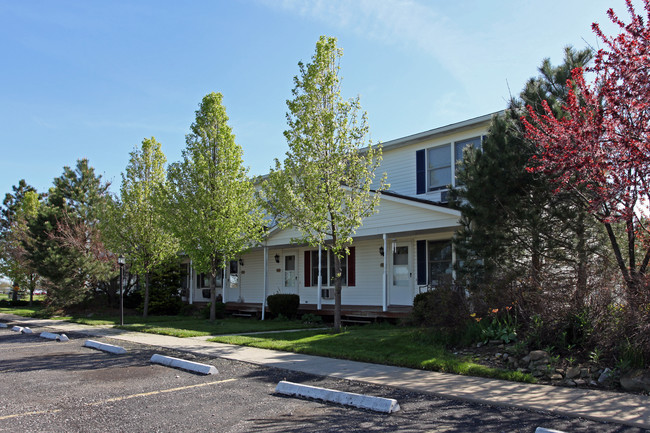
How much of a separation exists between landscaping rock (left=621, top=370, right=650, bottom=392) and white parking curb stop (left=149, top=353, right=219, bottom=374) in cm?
622

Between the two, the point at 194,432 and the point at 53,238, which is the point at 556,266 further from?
the point at 53,238

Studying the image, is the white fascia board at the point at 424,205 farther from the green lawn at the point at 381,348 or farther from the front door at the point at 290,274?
the front door at the point at 290,274

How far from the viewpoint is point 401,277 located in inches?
712

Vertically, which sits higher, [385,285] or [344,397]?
[385,285]

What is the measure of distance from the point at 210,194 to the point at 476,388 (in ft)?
37.9

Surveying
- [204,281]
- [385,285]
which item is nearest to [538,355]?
[385,285]

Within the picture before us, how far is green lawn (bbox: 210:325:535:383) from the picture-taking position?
8.51 meters

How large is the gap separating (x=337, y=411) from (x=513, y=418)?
202 cm

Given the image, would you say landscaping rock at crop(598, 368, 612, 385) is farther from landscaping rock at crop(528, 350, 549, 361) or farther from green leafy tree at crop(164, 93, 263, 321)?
green leafy tree at crop(164, 93, 263, 321)

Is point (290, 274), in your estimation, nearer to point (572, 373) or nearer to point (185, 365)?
point (185, 365)

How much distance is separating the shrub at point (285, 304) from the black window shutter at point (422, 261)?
5.20 m

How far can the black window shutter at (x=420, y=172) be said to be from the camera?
18.2 meters

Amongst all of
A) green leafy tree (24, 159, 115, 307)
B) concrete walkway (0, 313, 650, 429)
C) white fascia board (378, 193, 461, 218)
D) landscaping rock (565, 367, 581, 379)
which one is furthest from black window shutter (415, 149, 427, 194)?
green leafy tree (24, 159, 115, 307)

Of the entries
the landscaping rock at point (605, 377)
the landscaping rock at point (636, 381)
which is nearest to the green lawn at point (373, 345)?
the landscaping rock at point (605, 377)
